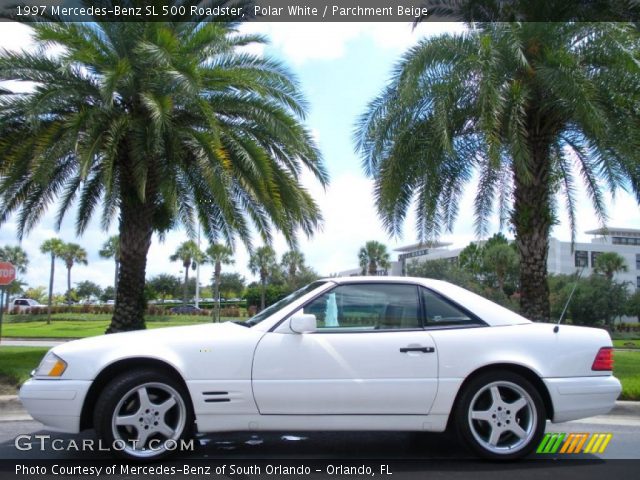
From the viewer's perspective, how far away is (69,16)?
11359 mm

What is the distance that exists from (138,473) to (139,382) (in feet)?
2.19

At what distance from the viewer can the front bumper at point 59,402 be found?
466 centimetres

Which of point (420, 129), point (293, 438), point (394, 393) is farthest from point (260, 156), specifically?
point (394, 393)

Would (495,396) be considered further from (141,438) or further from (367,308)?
(141,438)

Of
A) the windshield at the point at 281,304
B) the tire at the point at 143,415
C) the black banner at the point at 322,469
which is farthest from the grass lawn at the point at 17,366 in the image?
the windshield at the point at 281,304

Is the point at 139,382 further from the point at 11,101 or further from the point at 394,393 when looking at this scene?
the point at 11,101

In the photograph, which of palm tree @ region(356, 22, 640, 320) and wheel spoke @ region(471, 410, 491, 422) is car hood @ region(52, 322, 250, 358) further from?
palm tree @ region(356, 22, 640, 320)

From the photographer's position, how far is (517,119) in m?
10.1

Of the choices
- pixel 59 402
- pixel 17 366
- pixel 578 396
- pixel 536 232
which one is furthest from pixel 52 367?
pixel 536 232

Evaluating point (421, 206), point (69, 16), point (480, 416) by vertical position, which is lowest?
point (480, 416)

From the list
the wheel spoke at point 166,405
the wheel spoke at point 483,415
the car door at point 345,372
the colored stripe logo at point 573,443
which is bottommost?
the colored stripe logo at point 573,443

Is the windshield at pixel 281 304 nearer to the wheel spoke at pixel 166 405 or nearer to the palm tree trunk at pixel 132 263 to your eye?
the wheel spoke at pixel 166 405

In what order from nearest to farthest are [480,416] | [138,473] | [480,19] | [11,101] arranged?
[138,473]
[480,416]
[11,101]
[480,19]

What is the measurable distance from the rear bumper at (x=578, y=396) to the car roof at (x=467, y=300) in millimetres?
586
